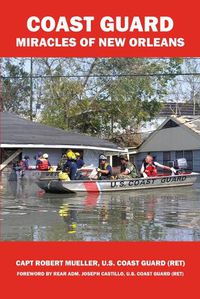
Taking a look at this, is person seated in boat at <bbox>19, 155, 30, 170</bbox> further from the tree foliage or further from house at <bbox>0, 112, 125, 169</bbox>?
the tree foliage

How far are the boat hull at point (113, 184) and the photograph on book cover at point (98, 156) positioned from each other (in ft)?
0.12

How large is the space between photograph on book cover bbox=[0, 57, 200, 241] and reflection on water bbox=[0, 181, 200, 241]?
20 mm

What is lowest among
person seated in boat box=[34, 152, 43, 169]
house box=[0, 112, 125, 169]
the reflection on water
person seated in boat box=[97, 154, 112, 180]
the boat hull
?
the reflection on water

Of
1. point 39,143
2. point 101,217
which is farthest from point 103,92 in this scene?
point 101,217

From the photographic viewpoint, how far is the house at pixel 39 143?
2627 centimetres

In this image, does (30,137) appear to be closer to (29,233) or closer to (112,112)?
(112,112)

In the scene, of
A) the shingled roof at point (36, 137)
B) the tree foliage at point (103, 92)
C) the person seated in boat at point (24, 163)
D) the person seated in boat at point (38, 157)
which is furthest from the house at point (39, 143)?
the tree foliage at point (103, 92)

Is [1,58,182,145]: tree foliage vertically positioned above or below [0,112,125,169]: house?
above

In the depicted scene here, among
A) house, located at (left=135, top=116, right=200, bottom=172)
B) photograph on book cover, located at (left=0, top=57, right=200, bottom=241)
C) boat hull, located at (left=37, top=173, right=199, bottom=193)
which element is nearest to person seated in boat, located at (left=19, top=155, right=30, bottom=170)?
photograph on book cover, located at (left=0, top=57, right=200, bottom=241)

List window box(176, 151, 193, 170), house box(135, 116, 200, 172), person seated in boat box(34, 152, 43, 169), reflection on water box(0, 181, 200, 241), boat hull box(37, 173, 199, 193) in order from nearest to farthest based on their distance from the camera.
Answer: reflection on water box(0, 181, 200, 241) → boat hull box(37, 173, 199, 193) → person seated in boat box(34, 152, 43, 169) → house box(135, 116, 200, 172) → window box(176, 151, 193, 170)

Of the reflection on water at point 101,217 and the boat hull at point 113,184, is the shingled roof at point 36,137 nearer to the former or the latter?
the boat hull at point 113,184

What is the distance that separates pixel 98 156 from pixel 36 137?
4205mm

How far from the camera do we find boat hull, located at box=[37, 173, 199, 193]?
17.4 metres

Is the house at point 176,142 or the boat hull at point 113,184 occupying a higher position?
the house at point 176,142
